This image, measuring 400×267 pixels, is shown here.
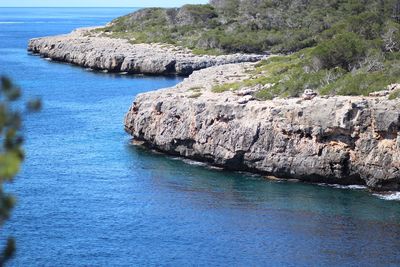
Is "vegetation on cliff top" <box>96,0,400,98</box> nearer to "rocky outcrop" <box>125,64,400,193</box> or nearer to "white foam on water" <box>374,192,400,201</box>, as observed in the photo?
"rocky outcrop" <box>125,64,400,193</box>

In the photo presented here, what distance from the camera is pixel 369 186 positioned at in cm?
4578

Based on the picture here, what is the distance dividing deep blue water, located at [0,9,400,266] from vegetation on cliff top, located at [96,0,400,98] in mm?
10768

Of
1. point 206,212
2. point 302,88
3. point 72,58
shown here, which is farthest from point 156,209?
point 72,58

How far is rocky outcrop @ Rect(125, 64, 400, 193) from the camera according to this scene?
151 ft

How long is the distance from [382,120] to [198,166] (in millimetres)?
13330

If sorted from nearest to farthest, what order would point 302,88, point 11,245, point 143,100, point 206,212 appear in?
point 11,245
point 206,212
point 302,88
point 143,100

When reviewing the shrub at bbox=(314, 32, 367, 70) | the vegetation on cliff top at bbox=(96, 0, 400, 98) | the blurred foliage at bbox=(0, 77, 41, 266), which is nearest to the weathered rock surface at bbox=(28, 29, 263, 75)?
the vegetation on cliff top at bbox=(96, 0, 400, 98)

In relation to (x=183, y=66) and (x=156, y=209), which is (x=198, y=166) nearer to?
(x=156, y=209)

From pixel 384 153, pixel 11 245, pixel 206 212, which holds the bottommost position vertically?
pixel 206 212

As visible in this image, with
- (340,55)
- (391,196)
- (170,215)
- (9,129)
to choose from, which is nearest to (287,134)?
(391,196)

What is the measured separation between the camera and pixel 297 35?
Answer: 109375mm

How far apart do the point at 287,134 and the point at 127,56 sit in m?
63.0

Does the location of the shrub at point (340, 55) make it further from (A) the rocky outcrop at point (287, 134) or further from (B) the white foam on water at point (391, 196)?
(B) the white foam on water at point (391, 196)

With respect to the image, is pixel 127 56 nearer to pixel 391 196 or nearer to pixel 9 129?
pixel 391 196
